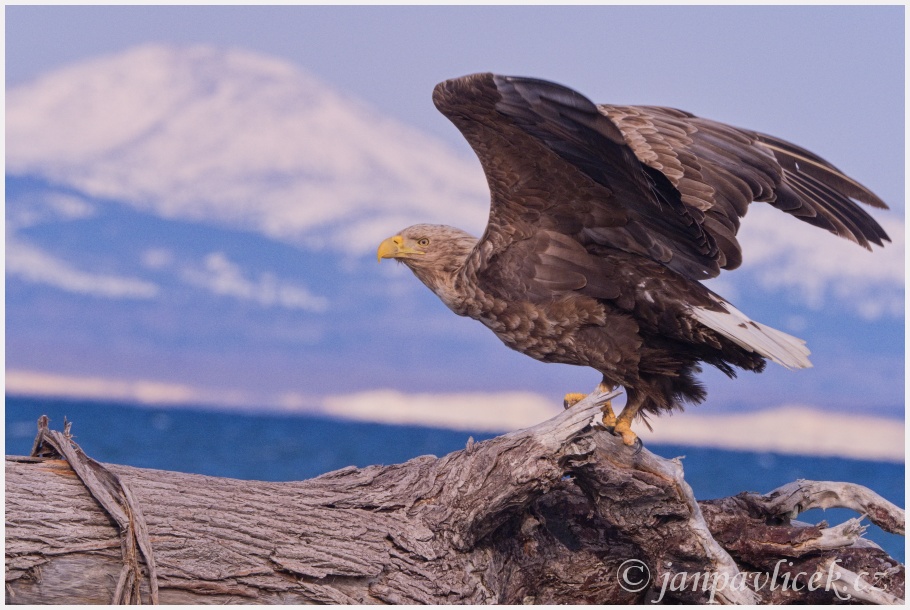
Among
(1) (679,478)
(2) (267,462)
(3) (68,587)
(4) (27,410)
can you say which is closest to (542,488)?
(1) (679,478)

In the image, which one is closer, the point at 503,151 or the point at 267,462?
the point at 503,151

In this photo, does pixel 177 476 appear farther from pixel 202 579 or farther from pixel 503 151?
pixel 503 151

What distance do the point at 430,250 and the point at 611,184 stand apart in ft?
3.92

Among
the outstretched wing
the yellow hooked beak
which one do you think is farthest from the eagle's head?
the outstretched wing

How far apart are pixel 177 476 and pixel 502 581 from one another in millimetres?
1645

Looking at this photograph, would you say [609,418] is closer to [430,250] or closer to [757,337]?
[757,337]

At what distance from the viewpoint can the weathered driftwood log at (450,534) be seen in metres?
4.14

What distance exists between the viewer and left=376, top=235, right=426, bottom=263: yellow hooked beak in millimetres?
5492

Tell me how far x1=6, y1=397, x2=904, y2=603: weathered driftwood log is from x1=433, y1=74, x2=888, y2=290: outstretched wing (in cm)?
94

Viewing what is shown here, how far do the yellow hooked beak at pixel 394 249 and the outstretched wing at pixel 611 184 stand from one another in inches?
18.2

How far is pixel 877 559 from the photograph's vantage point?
4.95 metres

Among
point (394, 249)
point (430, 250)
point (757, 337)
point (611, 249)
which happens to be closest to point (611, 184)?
point (611, 249)

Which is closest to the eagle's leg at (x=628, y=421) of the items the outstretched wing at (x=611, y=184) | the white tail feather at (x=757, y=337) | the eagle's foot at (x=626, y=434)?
the eagle's foot at (x=626, y=434)

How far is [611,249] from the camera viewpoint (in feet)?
16.5
